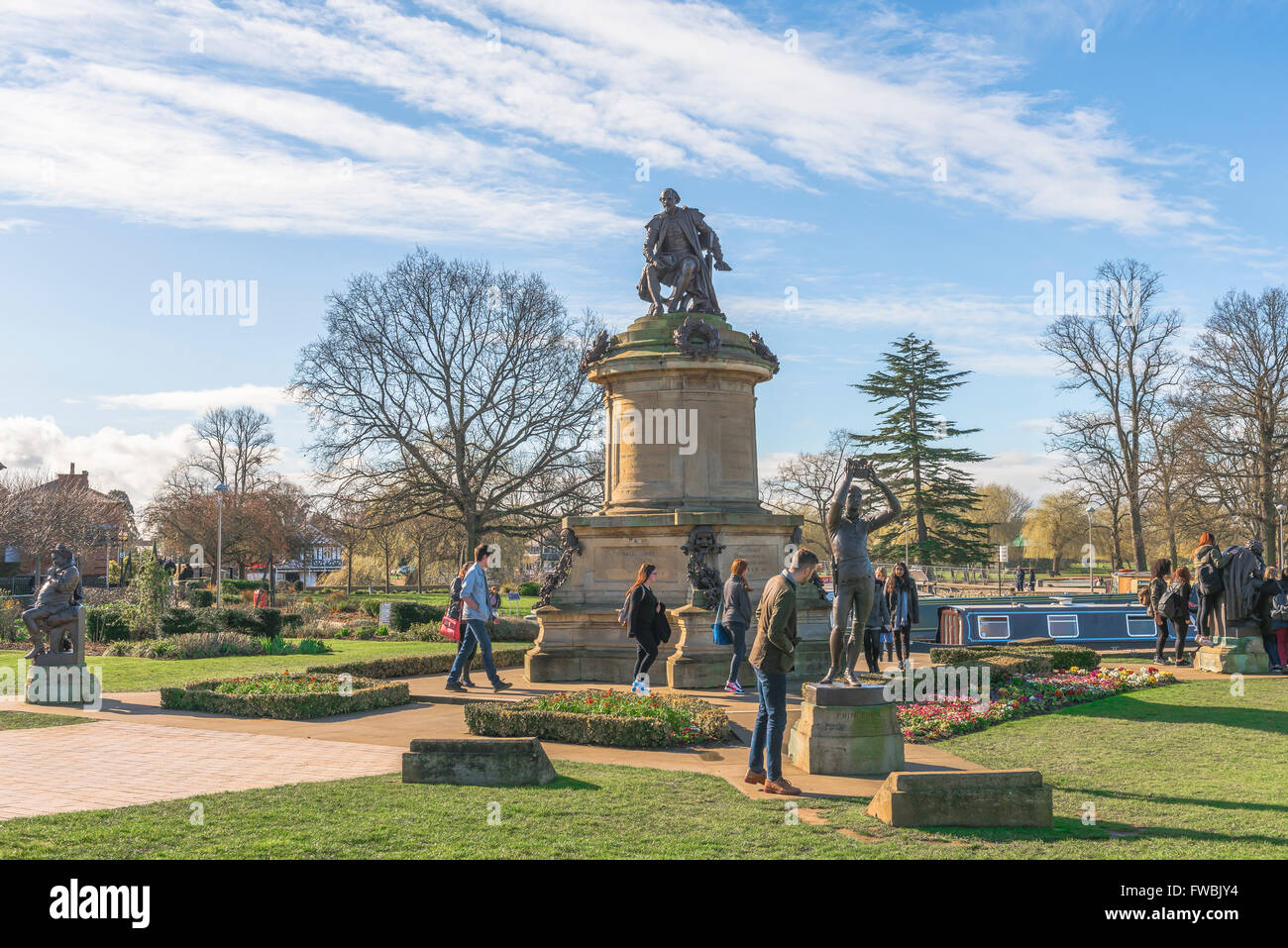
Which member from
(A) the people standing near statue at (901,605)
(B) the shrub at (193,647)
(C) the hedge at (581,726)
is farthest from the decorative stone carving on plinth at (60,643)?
(A) the people standing near statue at (901,605)

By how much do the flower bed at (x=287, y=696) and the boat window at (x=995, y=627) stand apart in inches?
579

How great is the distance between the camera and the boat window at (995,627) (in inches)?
979

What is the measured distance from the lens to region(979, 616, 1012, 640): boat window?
24.9m

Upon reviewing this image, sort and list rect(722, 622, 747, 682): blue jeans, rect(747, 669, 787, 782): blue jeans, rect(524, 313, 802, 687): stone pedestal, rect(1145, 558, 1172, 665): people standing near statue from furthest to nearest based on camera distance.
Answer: rect(1145, 558, 1172, 665): people standing near statue
rect(524, 313, 802, 687): stone pedestal
rect(722, 622, 747, 682): blue jeans
rect(747, 669, 787, 782): blue jeans

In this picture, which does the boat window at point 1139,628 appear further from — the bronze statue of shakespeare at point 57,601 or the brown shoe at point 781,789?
the bronze statue of shakespeare at point 57,601

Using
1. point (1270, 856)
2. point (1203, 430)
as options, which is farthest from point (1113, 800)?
point (1203, 430)

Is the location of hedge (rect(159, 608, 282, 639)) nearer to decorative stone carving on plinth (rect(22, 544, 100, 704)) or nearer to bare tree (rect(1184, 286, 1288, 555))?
decorative stone carving on plinth (rect(22, 544, 100, 704))

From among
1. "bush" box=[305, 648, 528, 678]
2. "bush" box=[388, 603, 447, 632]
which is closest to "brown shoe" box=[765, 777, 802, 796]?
"bush" box=[305, 648, 528, 678]

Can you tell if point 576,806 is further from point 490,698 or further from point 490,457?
point 490,457

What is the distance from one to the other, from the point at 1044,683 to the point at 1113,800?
267 inches

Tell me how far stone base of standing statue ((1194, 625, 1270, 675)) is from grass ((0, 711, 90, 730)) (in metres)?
17.2

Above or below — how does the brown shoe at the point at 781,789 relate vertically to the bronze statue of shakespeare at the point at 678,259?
below

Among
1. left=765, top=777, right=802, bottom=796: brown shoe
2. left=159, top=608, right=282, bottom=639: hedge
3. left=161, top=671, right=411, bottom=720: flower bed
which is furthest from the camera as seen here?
left=159, top=608, right=282, bottom=639: hedge

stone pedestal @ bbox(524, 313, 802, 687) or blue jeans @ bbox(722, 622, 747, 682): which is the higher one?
stone pedestal @ bbox(524, 313, 802, 687)
